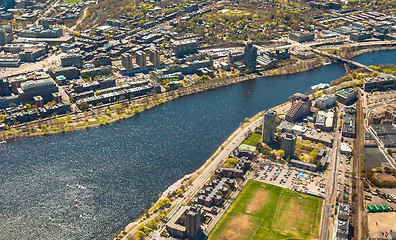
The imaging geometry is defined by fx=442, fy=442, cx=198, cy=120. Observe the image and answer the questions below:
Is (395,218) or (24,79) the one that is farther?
(24,79)

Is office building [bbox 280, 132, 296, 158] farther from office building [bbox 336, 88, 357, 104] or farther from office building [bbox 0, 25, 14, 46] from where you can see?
office building [bbox 0, 25, 14, 46]

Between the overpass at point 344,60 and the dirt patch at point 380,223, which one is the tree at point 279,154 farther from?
the overpass at point 344,60

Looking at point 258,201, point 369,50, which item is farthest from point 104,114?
point 369,50

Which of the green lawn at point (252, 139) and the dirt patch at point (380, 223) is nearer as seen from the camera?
the dirt patch at point (380, 223)

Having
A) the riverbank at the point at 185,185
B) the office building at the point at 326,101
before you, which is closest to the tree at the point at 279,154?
the riverbank at the point at 185,185

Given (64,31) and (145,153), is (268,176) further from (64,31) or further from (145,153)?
(64,31)

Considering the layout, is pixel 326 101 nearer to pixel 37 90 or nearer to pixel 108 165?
pixel 108 165

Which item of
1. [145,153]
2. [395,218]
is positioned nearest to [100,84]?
[145,153]
